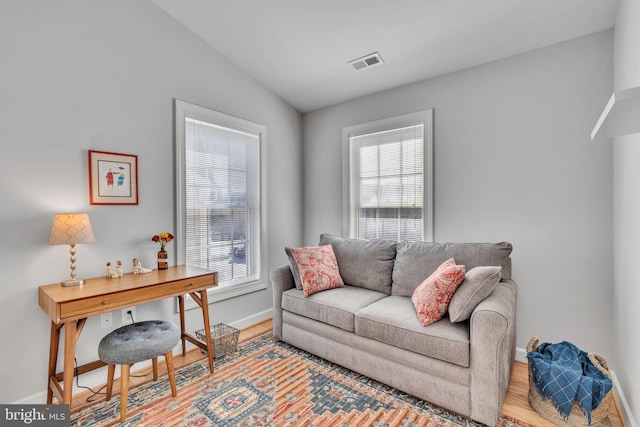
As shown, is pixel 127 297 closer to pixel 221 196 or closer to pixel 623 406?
pixel 221 196

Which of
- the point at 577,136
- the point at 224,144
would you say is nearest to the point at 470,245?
the point at 577,136

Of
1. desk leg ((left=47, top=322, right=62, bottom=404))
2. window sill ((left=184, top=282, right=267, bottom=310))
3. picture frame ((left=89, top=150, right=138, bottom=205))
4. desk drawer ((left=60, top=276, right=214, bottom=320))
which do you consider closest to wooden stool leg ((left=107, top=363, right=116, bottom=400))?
desk leg ((left=47, top=322, right=62, bottom=404))

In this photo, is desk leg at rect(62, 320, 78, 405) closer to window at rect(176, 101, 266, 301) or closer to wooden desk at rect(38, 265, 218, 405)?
wooden desk at rect(38, 265, 218, 405)

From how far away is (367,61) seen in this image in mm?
2912

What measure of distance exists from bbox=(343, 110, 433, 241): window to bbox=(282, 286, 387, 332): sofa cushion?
34.6 inches

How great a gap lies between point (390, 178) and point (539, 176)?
4.40 feet

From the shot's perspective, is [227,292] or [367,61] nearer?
[367,61]

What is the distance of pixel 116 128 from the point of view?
7.91 ft

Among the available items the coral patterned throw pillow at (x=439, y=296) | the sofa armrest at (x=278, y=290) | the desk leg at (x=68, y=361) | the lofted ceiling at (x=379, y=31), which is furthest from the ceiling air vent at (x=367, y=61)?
the desk leg at (x=68, y=361)

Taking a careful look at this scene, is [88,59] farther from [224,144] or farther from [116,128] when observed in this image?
[224,144]

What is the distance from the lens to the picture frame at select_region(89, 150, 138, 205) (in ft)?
7.52

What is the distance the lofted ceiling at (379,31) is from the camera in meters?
2.20

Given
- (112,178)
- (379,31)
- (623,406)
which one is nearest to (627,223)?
(623,406)

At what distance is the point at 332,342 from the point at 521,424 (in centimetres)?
128
